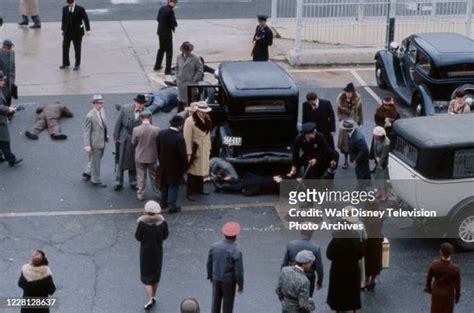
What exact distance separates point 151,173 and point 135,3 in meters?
13.3

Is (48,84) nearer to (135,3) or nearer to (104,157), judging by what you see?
(104,157)

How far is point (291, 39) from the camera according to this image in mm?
24359

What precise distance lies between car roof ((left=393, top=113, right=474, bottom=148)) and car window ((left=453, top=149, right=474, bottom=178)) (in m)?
0.12

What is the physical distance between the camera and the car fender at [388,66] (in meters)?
20.2

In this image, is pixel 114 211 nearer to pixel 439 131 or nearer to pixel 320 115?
pixel 320 115

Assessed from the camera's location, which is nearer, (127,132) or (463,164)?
(463,164)

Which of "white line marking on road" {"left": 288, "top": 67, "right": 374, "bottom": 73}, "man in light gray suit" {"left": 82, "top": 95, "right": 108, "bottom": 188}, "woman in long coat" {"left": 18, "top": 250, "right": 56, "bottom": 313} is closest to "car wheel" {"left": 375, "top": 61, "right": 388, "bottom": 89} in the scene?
"white line marking on road" {"left": 288, "top": 67, "right": 374, "bottom": 73}

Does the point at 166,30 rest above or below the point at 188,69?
above

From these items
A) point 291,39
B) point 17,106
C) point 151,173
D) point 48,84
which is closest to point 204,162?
point 151,173

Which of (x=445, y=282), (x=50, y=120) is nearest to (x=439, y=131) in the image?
(x=445, y=282)

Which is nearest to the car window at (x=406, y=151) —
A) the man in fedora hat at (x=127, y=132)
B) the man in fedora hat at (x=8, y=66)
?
the man in fedora hat at (x=127, y=132)

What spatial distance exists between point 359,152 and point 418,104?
4248mm

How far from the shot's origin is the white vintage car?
13391mm

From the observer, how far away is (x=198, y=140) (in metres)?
15.4
